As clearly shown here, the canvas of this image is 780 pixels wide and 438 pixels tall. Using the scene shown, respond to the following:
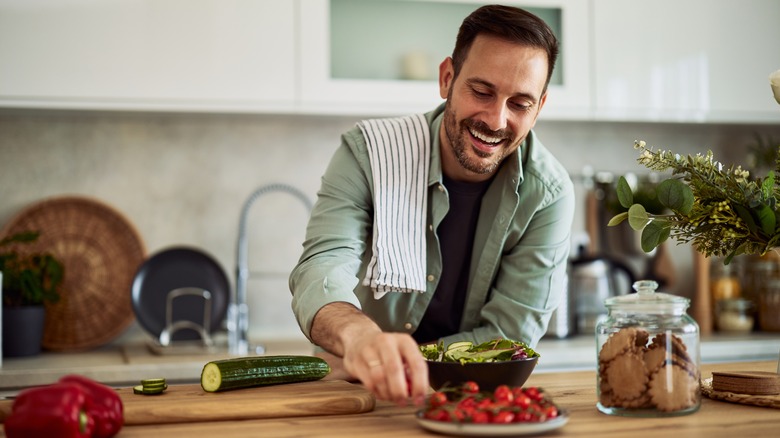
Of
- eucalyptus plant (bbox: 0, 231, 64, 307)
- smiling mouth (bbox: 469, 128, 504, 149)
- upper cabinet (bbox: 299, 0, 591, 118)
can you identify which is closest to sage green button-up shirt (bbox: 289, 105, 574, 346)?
smiling mouth (bbox: 469, 128, 504, 149)

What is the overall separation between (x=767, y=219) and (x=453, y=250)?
747mm

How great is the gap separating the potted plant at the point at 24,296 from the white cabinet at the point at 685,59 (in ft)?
5.96

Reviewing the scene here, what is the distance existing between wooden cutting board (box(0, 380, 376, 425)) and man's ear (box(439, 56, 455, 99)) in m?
0.77

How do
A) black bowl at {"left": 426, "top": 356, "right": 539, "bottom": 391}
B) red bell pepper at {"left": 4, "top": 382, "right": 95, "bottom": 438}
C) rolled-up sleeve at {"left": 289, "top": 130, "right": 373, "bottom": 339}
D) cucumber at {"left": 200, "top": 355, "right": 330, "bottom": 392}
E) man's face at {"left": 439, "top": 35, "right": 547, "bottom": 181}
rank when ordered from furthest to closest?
man's face at {"left": 439, "top": 35, "right": 547, "bottom": 181} < rolled-up sleeve at {"left": 289, "top": 130, "right": 373, "bottom": 339} < cucumber at {"left": 200, "top": 355, "right": 330, "bottom": 392} < black bowl at {"left": 426, "top": 356, "right": 539, "bottom": 391} < red bell pepper at {"left": 4, "top": 382, "right": 95, "bottom": 438}

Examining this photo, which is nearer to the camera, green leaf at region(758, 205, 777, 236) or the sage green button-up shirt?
green leaf at region(758, 205, 777, 236)

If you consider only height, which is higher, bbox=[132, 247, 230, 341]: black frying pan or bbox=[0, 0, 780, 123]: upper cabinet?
bbox=[0, 0, 780, 123]: upper cabinet

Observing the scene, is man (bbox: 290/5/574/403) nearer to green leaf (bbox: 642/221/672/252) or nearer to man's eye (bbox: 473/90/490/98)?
man's eye (bbox: 473/90/490/98)

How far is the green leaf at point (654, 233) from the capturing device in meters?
1.28

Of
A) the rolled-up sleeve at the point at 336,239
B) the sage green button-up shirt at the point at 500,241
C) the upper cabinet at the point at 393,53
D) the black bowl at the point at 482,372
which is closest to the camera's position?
the black bowl at the point at 482,372

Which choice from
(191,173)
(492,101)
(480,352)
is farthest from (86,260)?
(480,352)

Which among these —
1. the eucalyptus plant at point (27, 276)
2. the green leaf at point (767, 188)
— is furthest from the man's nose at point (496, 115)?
the eucalyptus plant at point (27, 276)

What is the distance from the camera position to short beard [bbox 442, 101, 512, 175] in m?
1.75

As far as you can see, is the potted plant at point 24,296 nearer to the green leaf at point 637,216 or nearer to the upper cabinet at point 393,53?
the upper cabinet at point 393,53

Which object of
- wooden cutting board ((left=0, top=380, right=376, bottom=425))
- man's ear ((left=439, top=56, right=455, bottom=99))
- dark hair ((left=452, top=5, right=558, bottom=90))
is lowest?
wooden cutting board ((left=0, top=380, right=376, bottom=425))
